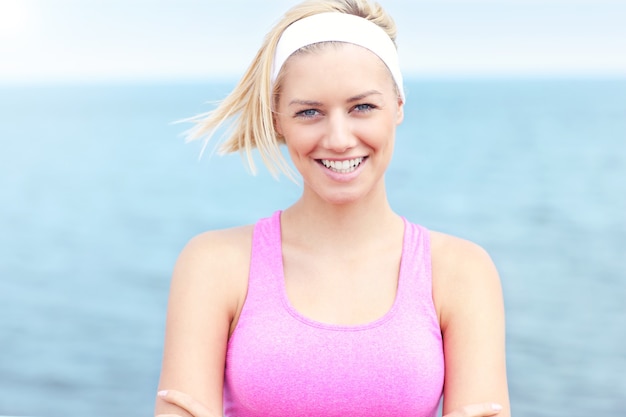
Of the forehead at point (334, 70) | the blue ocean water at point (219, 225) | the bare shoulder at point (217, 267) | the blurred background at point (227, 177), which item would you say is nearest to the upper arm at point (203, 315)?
the bare shoulder at point (217, 267)

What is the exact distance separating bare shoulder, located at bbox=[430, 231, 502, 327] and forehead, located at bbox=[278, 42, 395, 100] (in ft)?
1.11

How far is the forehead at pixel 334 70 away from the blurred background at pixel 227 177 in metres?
0.20

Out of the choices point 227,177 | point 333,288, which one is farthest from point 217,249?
point 227,177

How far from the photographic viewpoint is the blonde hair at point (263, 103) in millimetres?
1753

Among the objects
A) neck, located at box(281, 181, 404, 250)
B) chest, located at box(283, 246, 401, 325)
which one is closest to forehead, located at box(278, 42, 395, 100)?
neck, located at box(281, 181, 404, 250)

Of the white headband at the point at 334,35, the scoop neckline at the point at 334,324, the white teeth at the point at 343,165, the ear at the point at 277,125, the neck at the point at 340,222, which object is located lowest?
the scoop neckline at the point at 334,324

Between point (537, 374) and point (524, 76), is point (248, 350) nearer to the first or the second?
point (537, 374)

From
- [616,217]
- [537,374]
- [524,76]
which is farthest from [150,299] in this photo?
[524,76]

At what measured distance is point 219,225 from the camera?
12.1 metres

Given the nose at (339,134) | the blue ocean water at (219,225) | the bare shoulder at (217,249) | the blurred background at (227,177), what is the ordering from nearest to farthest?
the nose at (339,134) → the bare shoulder at (217,249) → the blue ocean water at (219,225) → the blurred background at (227,177)

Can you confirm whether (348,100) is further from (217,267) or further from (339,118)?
(217,267)

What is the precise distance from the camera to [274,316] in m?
1.68

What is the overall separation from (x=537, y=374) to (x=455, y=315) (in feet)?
15.3

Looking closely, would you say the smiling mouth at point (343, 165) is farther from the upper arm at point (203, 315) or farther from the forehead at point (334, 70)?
the upper arm at point (203, 315)
